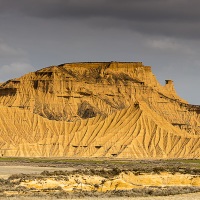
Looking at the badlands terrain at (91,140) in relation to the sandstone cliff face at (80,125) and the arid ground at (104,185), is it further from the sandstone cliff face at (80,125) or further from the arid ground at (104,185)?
the sandstone cliff face at (80,125)

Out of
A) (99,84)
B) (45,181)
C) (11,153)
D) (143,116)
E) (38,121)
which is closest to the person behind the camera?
(45,181)

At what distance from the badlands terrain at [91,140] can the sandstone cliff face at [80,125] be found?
0.20 m

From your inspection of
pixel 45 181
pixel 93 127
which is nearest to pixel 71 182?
pixel 45 181

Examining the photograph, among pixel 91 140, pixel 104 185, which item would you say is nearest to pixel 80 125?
pixel 91 140

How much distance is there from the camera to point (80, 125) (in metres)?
140

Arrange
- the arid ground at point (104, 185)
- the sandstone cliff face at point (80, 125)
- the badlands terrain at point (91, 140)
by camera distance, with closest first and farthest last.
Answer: the arid ground at point (104, 185)
the badlands terrain at point (91, 140)
the sandstone cliff face at point (80, 125)

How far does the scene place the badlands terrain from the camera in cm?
4759

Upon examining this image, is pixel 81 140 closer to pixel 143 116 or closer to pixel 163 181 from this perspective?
pixel 143 116

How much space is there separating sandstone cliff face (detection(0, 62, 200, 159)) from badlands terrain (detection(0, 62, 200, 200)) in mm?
203

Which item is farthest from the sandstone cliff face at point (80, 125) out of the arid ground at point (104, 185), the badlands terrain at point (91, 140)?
the arid ground at point (104, 185)

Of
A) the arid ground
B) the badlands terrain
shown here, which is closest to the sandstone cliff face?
the badlands terrain

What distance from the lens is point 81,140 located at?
130 metres

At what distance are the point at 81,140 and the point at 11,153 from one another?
14974 mm

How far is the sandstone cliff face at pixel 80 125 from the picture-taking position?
413 ft
